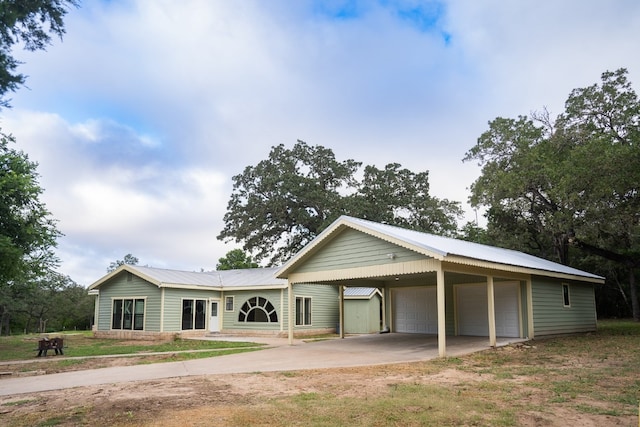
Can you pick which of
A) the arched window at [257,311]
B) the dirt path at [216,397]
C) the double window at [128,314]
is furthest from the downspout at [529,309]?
the double window at [128,314]

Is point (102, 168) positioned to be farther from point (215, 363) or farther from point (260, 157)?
point (260, 157)

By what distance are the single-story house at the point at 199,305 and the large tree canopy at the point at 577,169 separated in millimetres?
10798

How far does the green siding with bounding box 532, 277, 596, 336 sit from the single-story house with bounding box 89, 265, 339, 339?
34.6ft

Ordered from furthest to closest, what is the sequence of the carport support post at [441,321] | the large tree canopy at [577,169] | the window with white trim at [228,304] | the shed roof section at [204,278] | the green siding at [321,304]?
1. the window with white trim at [228,304]
2. the green siding at [321,304]
3. the shed roof section at [204,278]
4. the large tree canopy at [577,169]
5. the carport support post at [441,321]

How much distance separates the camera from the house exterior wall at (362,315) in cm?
2455

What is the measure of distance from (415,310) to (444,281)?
9.70 feet

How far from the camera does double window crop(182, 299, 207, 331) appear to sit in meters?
23.2

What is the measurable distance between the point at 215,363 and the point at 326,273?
16.3 ft

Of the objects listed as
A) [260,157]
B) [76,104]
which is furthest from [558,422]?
[260,157]

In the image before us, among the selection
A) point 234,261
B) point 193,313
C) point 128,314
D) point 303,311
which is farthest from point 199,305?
point 234,261

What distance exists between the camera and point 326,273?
15680 mm

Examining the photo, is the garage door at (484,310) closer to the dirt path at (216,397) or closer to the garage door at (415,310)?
the garage door at (415,310)

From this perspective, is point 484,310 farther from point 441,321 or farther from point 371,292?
point 371,292

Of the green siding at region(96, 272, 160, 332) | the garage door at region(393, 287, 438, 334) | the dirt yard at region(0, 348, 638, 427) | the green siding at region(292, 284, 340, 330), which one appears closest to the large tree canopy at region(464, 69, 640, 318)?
the garage door at region(393, 287, 438, 334)
